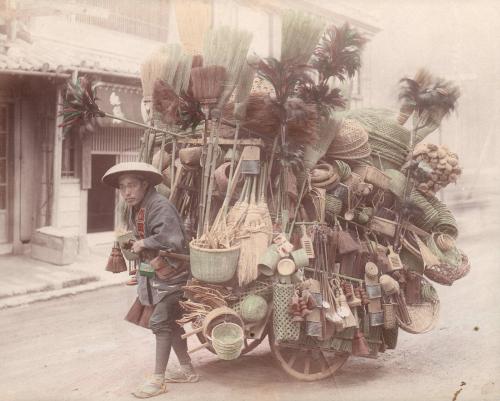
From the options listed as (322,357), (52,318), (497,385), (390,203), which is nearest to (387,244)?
(390,203)

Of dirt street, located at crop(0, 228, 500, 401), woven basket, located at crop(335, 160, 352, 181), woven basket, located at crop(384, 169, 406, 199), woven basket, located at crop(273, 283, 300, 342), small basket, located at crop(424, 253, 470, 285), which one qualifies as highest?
woven basket, located at crop(335, 160, 352, 181)

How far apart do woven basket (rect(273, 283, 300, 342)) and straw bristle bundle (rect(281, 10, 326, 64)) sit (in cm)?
154

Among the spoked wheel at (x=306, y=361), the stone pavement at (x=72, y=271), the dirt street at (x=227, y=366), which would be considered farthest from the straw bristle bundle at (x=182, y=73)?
the stone pavement at (x=72, y=271)

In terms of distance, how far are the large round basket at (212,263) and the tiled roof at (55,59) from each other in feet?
15.7

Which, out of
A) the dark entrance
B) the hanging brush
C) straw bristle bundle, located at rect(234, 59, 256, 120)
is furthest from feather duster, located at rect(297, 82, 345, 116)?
the dark entrance

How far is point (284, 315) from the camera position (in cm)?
398

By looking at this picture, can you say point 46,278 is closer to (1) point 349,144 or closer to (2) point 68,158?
(2) point 68,158

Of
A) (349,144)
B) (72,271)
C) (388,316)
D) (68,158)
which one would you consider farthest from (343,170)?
(68,158)

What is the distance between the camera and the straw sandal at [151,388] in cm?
410

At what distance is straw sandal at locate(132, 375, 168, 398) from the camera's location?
410 centimetres

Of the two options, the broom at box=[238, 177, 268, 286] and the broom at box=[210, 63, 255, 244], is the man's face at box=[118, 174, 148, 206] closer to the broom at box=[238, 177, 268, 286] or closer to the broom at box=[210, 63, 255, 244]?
the broom at box=[210, 63, 255, 244]

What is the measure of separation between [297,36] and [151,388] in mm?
2610

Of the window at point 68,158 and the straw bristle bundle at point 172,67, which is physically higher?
the straw bristle bundle at point 172,67

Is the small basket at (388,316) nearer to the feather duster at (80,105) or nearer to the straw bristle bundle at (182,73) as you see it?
the straw bristle bundle at (182,73)
